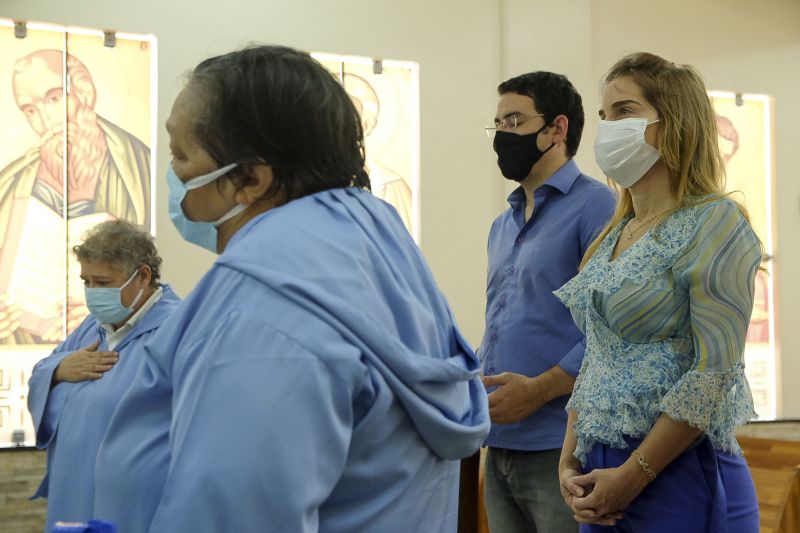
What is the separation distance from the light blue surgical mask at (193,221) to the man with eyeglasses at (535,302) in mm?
1158

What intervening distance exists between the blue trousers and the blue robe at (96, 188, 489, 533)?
64 cm

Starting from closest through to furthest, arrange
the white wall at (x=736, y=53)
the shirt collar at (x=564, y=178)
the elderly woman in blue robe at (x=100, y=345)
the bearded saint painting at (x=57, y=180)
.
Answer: the shirt collar at (x=564, y=178)
the elderly woman in blue robe at (x=100, y=345)
the bearded saint painting at (x=57, y=180)
the white wall at (x=736, y=53)

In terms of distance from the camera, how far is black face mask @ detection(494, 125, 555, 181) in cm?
280

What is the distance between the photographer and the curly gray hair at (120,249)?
11.2 ft

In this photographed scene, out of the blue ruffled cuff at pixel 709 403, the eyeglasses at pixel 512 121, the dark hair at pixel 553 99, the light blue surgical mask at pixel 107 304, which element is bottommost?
the blue ruffled cuff at pixel 709 403

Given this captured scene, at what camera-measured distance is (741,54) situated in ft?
21.3

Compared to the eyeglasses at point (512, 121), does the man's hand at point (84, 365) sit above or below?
below

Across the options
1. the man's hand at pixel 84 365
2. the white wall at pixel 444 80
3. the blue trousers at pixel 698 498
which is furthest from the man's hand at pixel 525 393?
the white wall at pixel 444 80

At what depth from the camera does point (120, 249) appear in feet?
11.2

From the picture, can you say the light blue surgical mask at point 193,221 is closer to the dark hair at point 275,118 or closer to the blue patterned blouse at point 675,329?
the dark hair at point 275,118

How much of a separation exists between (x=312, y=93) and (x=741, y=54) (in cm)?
585

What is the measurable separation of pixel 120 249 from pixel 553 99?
5.42 feet

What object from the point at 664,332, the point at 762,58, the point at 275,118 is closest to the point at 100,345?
the point at 664,332

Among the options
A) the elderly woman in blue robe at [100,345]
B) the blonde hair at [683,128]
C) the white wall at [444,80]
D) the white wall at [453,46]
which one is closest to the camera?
the blonde hair at [683,128]
